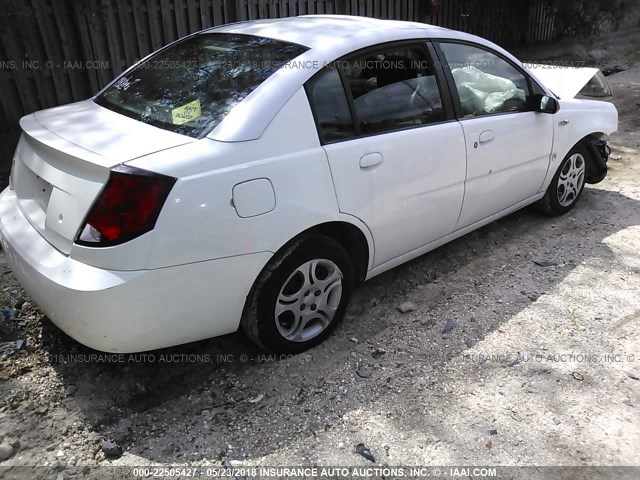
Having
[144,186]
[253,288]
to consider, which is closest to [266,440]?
[253,288]

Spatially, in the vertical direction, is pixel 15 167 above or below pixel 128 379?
above

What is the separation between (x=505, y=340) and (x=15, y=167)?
2.93 m

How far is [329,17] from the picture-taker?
373cm

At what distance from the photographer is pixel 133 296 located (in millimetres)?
2348

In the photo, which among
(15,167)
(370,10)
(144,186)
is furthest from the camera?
(370,10)

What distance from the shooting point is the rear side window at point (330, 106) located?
9.48 feet

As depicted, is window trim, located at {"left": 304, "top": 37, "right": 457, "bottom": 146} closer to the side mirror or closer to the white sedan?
the white sedan

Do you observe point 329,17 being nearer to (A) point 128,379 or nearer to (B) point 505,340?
(B) point 505,340

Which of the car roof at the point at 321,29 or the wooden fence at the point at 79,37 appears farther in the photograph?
the wooden fence at the point at 79,37

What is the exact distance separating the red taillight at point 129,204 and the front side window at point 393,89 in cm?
123

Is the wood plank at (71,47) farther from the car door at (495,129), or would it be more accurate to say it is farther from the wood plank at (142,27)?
the car door at (495,129)

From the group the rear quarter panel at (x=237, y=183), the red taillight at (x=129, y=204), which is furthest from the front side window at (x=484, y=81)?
the red taillight at (x=129, y=204)

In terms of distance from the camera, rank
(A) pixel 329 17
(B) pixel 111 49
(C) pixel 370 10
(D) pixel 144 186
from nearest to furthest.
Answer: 1. (D) pixel 144 186
2. (A) pixel 329 17
3. (B) pixel 111 49
4. (C) pixel 370 10

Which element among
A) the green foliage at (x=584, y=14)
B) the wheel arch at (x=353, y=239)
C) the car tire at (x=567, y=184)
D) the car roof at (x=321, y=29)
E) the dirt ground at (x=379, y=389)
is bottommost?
the dirt ground at (x=379, y=389)
